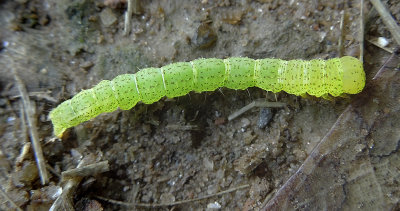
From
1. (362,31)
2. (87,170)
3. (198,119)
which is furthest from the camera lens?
(198,119)

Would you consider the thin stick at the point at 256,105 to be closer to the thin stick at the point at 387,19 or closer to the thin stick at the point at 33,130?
the thin stick at the point at 387,19

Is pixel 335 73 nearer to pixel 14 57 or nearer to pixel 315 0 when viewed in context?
pixel 315 0

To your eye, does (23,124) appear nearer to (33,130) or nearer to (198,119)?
(33,130)

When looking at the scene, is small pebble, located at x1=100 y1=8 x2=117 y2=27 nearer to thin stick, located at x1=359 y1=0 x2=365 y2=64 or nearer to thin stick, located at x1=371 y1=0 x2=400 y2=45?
thin stick, located at x1=359 y1=0 x2=365 y2=64

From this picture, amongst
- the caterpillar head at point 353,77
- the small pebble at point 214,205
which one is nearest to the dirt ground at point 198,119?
the small pebble at point 214,205

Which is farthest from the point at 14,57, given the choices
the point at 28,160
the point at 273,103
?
the point at 273,103

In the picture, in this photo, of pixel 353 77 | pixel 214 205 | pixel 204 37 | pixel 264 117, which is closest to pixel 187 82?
pixel 204 37

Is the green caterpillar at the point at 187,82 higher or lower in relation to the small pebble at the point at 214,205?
higher
